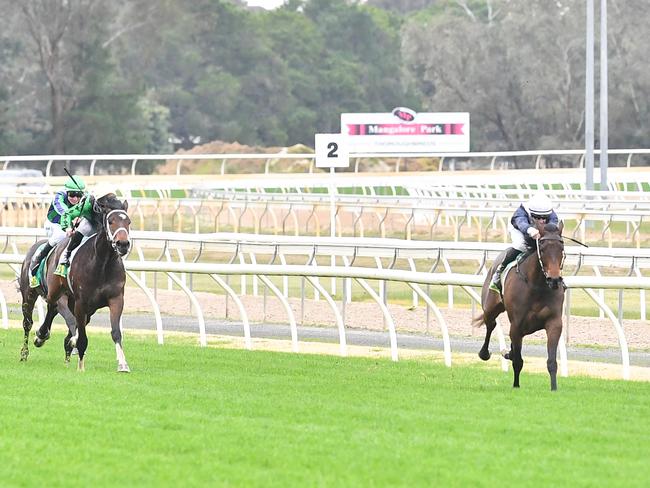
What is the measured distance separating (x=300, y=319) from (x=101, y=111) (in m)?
40.4

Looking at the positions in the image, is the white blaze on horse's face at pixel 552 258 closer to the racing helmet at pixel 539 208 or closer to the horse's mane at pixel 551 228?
the horse's mane at pixel 551 228

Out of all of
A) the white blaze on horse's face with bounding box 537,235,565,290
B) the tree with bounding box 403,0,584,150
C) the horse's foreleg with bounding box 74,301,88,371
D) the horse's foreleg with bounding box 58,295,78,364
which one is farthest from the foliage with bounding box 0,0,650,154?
the white blaze on horse's face with bounding box 537,235,565,290

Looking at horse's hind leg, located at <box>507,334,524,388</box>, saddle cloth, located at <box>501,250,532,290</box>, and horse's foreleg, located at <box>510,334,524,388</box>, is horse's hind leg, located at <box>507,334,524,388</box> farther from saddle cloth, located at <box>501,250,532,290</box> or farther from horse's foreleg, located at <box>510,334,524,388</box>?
saddle cloth, located at <box>501,250,532,290</box>

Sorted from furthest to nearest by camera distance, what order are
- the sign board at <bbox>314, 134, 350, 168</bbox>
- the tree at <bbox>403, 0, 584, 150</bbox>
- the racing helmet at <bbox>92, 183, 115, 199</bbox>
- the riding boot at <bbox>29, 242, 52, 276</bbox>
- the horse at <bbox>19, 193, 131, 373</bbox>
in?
1. the tree at <bbox>403, 0, 584, 150</bbox>
2. the racing helmet at <bbox>92, 183, 115, 199</bbox>
3. the sign board at <bbox>314, 134, 350, 168</bbox>
4. the riding boot at <bbox>29, 242, 52, 276</bbox>
5. the horse at <bbox>19, 193, 131, 373</bbox>

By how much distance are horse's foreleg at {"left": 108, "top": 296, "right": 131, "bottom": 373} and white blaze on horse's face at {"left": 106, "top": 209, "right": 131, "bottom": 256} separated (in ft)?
1.67

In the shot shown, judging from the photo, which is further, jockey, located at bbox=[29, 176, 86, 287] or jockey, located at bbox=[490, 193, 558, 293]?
jockey, located at bbox=[29, 176, 86, 287]

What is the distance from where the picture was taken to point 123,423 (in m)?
8.75

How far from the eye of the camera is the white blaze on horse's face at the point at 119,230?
1172cm

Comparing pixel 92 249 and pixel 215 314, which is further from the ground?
pixel 92 249

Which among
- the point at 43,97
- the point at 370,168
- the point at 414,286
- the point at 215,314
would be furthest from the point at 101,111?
the point at 414,286

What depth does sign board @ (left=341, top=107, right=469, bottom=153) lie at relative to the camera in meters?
45.0

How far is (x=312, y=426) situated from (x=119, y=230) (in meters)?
3.55

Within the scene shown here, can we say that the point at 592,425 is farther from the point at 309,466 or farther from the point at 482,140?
the point at 482,140

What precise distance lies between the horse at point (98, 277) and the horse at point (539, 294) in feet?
8.88
